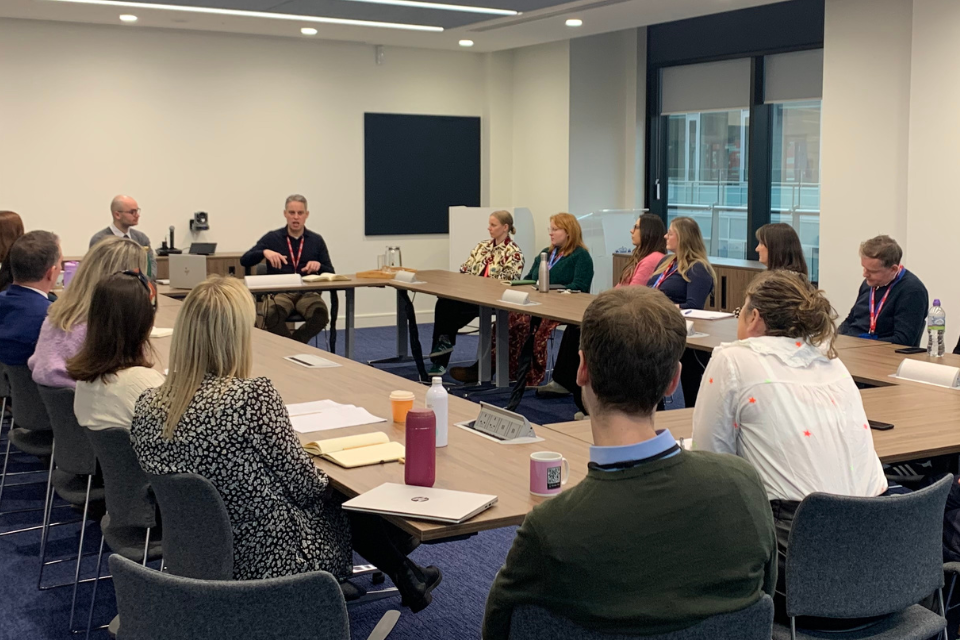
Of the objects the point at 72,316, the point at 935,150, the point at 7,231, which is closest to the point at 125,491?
the point at 72,316

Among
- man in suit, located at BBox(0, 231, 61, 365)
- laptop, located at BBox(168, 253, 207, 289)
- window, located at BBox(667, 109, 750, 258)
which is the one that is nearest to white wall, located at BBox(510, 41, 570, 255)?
window, located at BBox(667, 109, 750, 258)

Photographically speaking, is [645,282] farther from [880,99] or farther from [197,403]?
[197,403]

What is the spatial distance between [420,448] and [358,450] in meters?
0.43

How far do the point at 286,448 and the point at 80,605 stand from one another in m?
1.58

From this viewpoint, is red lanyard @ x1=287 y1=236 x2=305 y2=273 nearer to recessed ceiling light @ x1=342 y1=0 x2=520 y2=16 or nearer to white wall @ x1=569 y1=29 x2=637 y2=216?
recessed ceiling light @ x1=342 y1=0 x2=520 y2=16

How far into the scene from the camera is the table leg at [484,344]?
277 inches

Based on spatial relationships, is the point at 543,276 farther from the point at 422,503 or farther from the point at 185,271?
the point at 422,503

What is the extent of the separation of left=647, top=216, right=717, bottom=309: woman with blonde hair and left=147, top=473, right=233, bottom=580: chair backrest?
405 centimetres

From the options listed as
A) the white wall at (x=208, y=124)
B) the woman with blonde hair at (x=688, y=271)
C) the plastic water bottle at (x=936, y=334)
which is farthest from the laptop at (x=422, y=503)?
the white wall at (x=208, y=124)

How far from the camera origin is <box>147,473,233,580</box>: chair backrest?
2354mm

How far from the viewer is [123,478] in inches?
112

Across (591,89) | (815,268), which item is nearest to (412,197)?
(591,89)

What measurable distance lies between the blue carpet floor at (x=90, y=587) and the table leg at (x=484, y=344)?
8.95 ft

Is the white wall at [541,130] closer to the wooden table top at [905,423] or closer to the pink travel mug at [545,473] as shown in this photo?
the wooden table top at [905,423]
